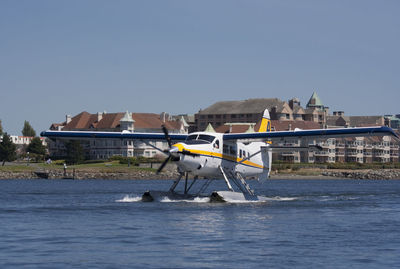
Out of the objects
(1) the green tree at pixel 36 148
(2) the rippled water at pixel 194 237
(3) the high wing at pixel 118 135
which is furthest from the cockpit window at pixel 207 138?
(1) the green tree at pixel 36 148

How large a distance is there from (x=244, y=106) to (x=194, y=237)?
125 meters

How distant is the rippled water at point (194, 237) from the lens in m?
15.5

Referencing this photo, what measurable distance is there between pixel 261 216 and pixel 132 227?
20.1 feet

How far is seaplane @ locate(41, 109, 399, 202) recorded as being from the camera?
28844 millimetres

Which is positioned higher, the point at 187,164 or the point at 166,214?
the point at 187,164

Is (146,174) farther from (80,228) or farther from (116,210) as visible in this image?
(80,228)

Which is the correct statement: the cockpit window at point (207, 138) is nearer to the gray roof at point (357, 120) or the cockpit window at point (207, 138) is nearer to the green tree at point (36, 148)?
the green tree at point (36, 148)

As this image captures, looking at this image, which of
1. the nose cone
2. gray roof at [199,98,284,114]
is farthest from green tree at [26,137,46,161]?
the nose cone

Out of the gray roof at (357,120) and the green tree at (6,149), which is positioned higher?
the gray roof at (357,120)

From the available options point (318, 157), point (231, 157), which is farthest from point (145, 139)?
point (318, 157)

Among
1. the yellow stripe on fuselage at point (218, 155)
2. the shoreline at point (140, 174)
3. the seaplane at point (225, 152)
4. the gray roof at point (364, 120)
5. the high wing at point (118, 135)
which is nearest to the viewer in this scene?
the yellow stripe on fuselage at point (218, 155)

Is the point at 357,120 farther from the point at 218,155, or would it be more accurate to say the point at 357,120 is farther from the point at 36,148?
the point at 218,155

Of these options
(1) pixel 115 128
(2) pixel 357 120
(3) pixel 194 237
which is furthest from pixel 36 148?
(3) pixel 194 237

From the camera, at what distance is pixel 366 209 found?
30875mm
